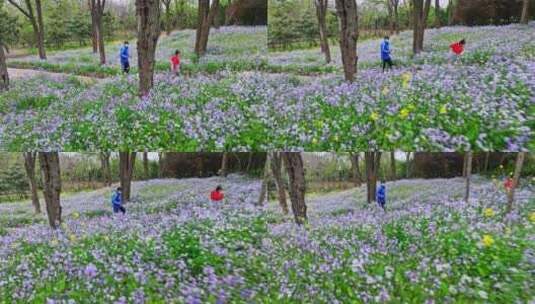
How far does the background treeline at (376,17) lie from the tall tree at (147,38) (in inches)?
42.6

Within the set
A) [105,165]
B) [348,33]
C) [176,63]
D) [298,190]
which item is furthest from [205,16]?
[298,190]

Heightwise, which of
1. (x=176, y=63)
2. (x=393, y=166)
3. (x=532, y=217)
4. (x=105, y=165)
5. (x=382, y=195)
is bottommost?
(x=532, y=217)

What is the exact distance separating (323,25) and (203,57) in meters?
1.17

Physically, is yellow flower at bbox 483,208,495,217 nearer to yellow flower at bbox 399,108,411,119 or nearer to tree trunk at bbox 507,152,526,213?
tree trunk at bbox 507,152,526,213

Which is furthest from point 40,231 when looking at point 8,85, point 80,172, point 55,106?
point 8,85

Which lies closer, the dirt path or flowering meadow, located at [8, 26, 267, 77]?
flowering meadow, located at [8, 26, 267, 77]

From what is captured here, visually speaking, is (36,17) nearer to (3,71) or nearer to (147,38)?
(3,71)

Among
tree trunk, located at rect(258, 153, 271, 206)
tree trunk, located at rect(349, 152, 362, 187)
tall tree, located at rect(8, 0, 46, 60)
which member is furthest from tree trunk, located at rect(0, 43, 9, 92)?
tree trunk, located at rect(349, 152, 362, 187)

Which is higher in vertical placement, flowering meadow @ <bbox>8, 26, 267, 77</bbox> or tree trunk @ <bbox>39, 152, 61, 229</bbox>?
flowering meadow @ <bbox>8, 26, 267, 77</bbox>

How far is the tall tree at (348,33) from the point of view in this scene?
16.9ft

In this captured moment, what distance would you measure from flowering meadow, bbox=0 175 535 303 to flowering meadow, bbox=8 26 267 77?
1.11 meters

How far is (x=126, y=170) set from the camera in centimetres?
556

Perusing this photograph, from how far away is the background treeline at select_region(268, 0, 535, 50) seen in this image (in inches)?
196

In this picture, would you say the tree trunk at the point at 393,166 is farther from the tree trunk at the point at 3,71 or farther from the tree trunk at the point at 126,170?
the tree trunk at the point at 3,71
